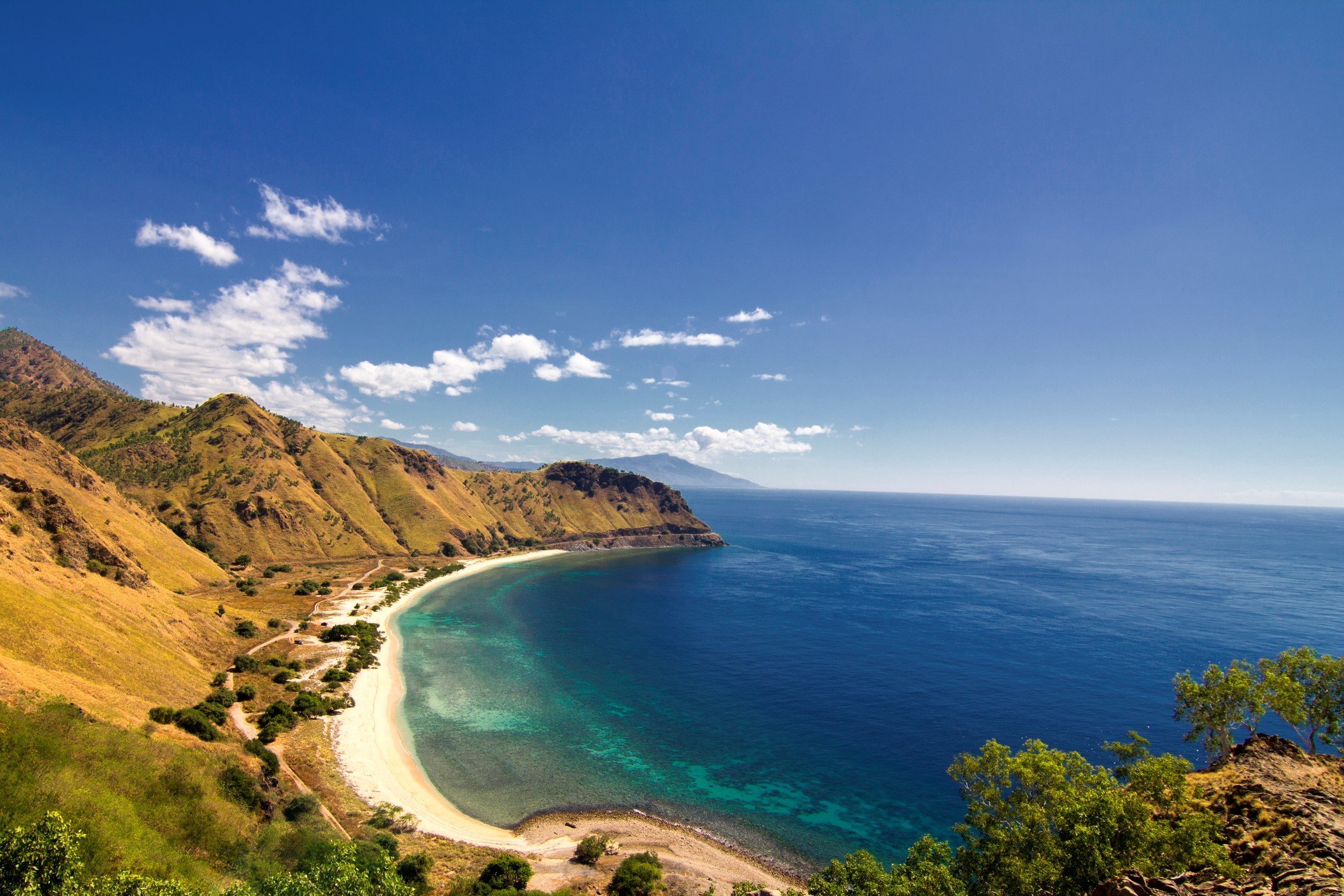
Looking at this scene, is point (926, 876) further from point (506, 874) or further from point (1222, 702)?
point (1222, 702)

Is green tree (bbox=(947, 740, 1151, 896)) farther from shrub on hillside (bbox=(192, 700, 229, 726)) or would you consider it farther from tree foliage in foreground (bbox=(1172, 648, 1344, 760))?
shrub on hillside (bbox=(192, 700, 229, 726))

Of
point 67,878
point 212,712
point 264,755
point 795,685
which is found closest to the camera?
point 67,878

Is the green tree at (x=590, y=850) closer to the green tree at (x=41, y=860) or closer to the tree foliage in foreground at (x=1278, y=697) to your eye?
the green tree at (x=41, y=860)

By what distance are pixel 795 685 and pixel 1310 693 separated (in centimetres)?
5664

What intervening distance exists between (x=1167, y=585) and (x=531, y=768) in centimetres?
19978

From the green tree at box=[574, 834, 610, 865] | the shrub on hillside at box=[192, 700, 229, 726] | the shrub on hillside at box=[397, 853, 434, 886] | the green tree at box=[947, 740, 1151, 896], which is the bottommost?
the green tree at box=[574, 834, 610, 865]

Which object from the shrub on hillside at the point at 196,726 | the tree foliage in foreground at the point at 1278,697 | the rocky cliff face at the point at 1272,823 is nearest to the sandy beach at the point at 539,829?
the shrub on hillside at the point at 196,726

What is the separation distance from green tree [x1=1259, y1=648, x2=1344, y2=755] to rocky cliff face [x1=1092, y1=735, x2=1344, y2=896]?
267 cm

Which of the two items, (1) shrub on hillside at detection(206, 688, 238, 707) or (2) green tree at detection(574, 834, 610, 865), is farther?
Answer: (1) shrub on hillside at detection(206, 688, 238, 707)

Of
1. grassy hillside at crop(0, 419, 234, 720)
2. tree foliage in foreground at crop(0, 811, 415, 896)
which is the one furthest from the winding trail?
tree foliage in foreground at crop(0, 811, 415, 896)

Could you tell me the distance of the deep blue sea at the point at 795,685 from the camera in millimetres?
54844

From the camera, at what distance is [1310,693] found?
40.0 metres

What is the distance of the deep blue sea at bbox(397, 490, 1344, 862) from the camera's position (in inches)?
2159

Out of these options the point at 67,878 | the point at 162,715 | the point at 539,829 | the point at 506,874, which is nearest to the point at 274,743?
the point at 162,715
